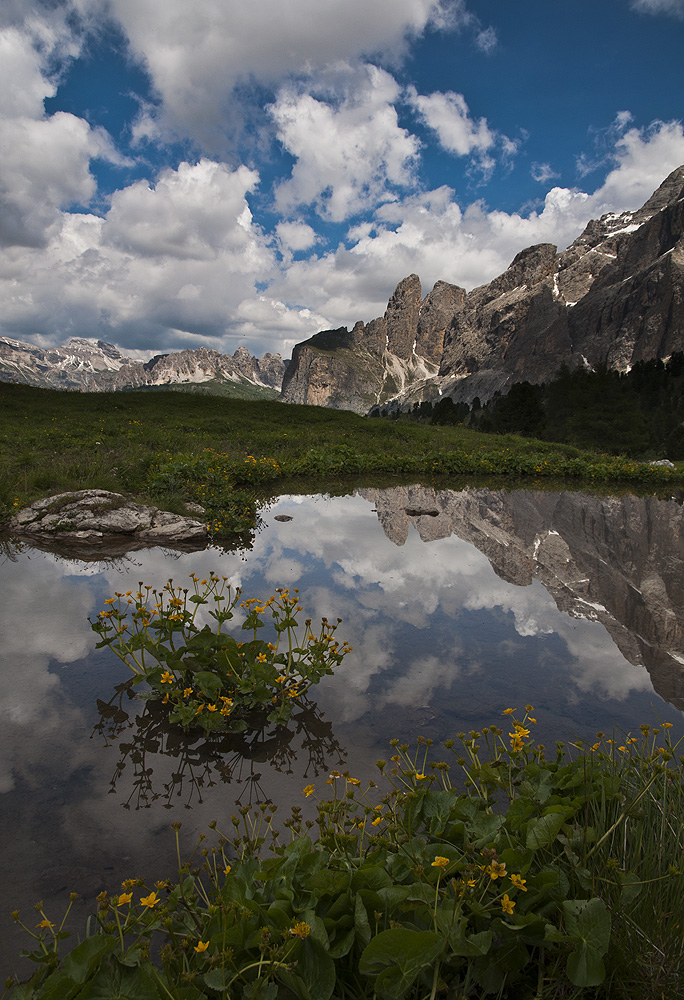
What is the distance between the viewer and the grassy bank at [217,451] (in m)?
10.7

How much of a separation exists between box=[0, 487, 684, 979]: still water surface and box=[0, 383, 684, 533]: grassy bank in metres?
3.08

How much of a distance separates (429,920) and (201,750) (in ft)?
6.93

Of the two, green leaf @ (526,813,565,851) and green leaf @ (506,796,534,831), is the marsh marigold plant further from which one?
green leaf @ (526,813,565,851)

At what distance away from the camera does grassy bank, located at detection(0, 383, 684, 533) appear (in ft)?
35.1

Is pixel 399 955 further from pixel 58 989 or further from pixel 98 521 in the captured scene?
pixel 98 521

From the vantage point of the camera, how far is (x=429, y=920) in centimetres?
171

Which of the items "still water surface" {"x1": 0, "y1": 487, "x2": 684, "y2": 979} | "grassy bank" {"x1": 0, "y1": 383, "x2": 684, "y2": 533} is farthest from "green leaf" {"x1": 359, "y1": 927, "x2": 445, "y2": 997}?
"grassy bank" {"x1": 0, "y1": 383, "x2": 684, "y2": 533}

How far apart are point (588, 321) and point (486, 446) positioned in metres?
196

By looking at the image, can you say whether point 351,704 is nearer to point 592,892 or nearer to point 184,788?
point 184,788

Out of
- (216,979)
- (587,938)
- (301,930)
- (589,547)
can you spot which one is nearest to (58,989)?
(216,979)

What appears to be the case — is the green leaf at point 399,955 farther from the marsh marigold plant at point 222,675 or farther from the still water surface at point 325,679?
the marsh marigold plant at point 222,675

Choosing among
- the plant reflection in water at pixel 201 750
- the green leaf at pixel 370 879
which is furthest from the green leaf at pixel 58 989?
the plant reflection in water at pixel 201 750

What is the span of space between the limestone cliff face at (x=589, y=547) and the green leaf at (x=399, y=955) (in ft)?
12.0

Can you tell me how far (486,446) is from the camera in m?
21.9
